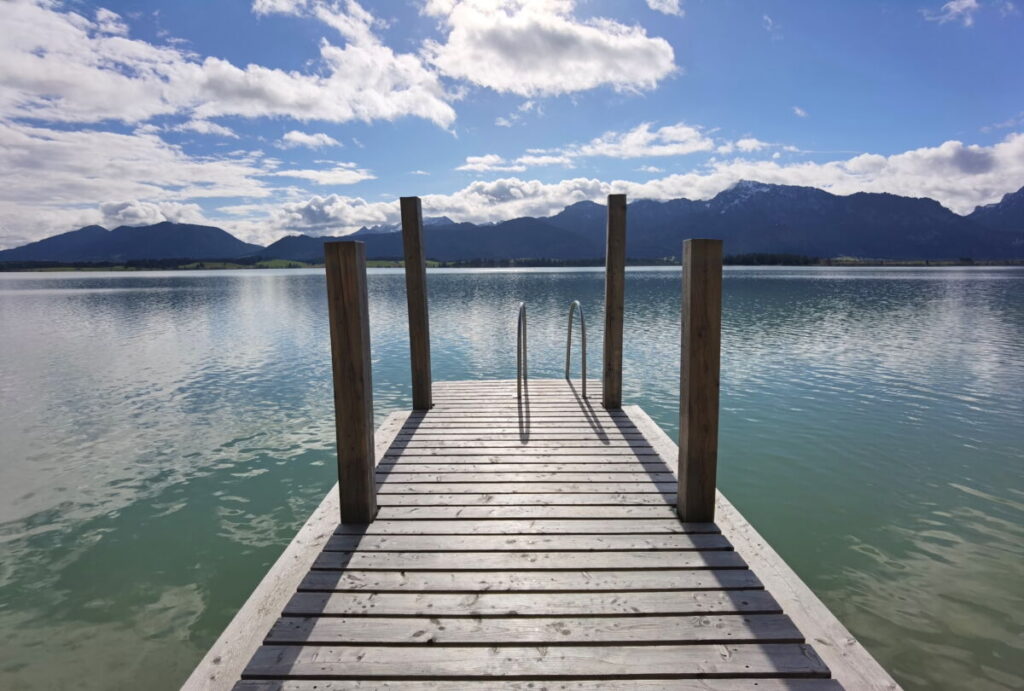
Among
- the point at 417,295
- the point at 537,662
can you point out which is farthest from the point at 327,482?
the point at 537,662

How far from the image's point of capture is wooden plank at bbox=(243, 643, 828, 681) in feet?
8.28

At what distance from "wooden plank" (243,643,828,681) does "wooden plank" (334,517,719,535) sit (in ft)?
3.86

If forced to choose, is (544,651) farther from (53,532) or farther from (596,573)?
(53,532)

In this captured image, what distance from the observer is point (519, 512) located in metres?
4.18

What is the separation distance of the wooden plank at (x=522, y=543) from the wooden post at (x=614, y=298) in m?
3.44

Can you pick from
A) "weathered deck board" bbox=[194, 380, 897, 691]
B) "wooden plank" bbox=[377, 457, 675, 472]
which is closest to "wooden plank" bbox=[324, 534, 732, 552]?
"weathered deck board" bbox=[194, 380, 897, 691]

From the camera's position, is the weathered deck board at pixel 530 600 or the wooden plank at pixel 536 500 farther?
the wooden plank at pixel 536 500

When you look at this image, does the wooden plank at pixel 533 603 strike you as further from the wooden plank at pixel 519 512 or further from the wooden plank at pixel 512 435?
the wooden plank at pixel 512 435

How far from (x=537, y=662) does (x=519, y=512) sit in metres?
1.59

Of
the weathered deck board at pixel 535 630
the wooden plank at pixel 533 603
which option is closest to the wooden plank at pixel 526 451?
the wooden plank at pixel 533 603

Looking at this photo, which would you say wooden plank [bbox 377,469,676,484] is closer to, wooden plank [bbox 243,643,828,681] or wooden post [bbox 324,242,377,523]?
wooden post [bbox 324,242,377,523]

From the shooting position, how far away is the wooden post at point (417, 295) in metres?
6.80

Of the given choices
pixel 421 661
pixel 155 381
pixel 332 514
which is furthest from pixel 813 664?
pixel 155 381

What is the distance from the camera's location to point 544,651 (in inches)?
106
